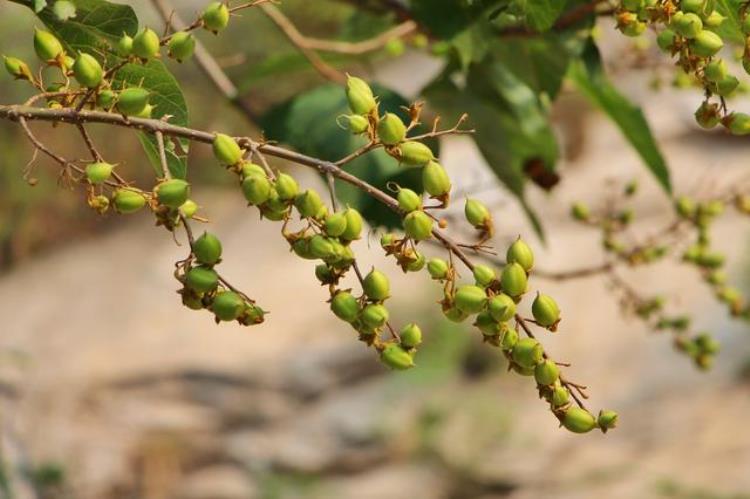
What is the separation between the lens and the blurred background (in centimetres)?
341

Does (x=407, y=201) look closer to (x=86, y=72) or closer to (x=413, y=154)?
(x=413, y=154)

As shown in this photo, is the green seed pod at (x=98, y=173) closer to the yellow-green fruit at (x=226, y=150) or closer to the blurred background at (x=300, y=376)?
the yellow-green fruit at (x=226, y=150)

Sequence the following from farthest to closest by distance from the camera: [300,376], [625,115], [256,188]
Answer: [300,376] < [625,115] < [256,188]

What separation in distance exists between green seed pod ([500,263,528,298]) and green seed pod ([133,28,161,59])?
17 cm

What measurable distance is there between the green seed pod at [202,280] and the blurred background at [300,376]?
259cm

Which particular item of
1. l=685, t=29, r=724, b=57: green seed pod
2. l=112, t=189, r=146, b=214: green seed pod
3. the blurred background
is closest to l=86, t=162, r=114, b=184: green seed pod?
l=112, t=189, r=146, b=214: green seed pod

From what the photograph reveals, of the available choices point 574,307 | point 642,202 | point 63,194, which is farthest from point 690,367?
point 63,194

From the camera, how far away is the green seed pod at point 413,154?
0.48 m

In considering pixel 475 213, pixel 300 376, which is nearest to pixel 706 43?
pixel 475 213

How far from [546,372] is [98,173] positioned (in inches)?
7.6

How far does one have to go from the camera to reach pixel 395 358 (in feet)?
1.62

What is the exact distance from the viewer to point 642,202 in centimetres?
436

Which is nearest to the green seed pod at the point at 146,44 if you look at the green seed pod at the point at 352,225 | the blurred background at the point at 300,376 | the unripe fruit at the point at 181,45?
the unripe fruit at the point at 181,45

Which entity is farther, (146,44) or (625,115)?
(625,115)
